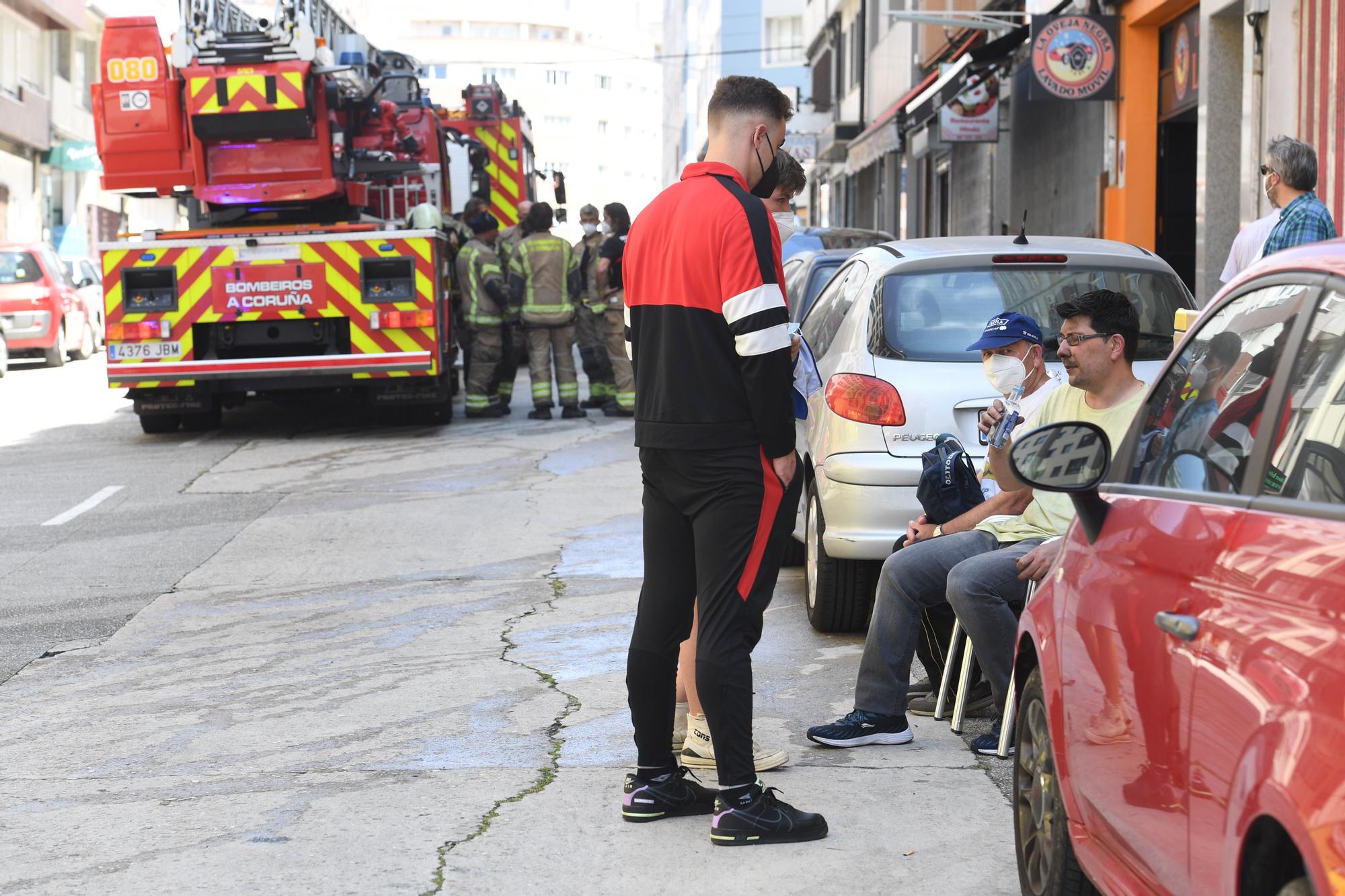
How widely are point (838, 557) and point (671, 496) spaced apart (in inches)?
94.7

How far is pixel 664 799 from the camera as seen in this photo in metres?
4.64

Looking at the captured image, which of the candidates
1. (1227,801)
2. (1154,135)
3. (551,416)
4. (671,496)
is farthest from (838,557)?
(1154,135)

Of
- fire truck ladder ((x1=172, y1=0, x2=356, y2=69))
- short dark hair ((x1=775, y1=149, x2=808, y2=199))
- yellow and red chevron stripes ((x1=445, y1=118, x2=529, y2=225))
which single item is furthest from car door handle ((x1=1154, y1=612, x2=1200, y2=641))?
yellow and red chevron stripes ((x1=445, y1=118, x2=529, y2=225))

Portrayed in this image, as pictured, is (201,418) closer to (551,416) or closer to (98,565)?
(551,416)

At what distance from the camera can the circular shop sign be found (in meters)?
16.8

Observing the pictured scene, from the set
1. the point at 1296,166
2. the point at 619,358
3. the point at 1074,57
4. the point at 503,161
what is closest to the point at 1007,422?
the point at 1296,166

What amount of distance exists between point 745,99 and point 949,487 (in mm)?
1554

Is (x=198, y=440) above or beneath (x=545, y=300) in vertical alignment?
beneath

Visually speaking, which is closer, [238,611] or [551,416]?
[238,611]

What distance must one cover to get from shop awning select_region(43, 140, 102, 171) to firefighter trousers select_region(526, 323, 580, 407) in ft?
105

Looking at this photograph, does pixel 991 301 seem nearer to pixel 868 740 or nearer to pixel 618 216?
pixel 868 740

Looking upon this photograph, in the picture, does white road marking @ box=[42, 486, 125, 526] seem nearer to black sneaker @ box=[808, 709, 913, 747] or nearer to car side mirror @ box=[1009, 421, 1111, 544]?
black sneaker @ box=[808, 709, 913, 747]

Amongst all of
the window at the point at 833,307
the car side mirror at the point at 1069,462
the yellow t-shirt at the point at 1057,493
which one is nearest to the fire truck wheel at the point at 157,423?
the window at the point at 833,307

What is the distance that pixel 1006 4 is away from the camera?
23156mm
